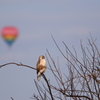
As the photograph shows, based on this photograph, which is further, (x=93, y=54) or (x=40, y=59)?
(x=40, y=59)

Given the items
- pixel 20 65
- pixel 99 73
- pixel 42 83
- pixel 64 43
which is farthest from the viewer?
pixel 42 83

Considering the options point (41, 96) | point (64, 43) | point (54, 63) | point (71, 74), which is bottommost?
point (41, 96)

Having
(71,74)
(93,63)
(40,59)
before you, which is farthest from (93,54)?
(40,59)

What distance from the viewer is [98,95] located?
11.1 feet

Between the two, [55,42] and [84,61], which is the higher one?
[55,42]

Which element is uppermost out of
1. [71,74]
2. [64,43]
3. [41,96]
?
[64,43]

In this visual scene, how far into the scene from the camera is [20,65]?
14.5ft

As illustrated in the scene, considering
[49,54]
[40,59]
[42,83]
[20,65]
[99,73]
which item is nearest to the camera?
[99,73]

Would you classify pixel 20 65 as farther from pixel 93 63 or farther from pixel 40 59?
pixel 40 59

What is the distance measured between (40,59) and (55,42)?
19.1 ft

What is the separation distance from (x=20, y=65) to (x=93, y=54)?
1.29 metres

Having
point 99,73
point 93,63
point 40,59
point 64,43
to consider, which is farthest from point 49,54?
point 40,59

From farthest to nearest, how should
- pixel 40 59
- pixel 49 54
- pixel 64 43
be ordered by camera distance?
pixel 40 59
pixel 49 54
pixel 64 43

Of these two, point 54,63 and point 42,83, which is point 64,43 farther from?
point 42,83
